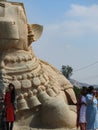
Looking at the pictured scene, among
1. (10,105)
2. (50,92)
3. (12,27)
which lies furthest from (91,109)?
A: (12,27)


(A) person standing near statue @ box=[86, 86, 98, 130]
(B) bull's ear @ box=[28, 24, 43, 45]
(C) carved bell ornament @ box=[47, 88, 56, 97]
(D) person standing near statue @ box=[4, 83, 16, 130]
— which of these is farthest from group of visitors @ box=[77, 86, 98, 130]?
(B) bull's ear @ box=[28, 24, 43, 45]

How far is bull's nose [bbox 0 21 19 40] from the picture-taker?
11.8m

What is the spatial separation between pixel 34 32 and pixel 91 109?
3827mm

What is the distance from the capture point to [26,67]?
39.8ft

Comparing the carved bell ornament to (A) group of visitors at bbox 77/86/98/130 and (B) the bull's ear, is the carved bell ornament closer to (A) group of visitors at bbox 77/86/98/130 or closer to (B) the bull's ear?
(B) the bull's ear

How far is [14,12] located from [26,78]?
1833mm

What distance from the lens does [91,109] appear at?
399 inches

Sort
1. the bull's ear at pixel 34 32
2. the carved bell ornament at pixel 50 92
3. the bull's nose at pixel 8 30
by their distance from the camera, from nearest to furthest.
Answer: the bull's nose at pixel 8 30 < the carved bell ornament at pixel 50 92 < the bull's ear at pixel 34 32

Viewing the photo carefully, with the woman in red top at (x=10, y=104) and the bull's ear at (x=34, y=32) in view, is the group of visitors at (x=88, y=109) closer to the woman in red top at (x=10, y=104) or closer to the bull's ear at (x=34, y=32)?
the woman in red top at (x=10, y=104)

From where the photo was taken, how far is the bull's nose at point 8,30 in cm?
1184

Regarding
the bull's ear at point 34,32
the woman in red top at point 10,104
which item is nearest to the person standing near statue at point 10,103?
the woman in red top at point 10,104

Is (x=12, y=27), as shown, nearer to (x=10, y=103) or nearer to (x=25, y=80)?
(x=25, y=80)

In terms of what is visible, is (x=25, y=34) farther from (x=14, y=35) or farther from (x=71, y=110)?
(x=71, y=110)

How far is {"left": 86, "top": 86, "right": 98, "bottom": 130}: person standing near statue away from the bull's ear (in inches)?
135
